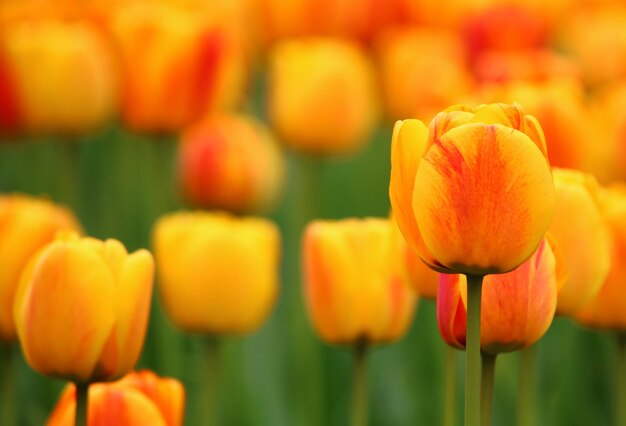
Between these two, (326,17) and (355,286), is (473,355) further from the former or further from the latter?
(326,17)

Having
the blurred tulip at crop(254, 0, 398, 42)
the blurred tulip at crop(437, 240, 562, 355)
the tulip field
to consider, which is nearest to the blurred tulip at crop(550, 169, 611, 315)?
the tulip field

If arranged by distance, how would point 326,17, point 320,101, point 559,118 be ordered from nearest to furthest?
point 559,118 < point 320,101 < point 326,17

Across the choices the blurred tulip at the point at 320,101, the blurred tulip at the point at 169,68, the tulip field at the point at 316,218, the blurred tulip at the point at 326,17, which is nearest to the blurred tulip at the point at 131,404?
the tulip field at the point at 316,218

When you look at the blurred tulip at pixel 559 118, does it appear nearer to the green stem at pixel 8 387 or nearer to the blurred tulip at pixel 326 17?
the green stem at pixel 8 387

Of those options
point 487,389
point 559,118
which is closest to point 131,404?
point 487,389

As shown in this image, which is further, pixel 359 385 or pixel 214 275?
pixel 214 275

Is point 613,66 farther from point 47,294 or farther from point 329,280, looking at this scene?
point 47,294

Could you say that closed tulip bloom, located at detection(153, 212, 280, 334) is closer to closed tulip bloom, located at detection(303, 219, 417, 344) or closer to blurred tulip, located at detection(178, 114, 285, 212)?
closed tulip bloom, located at detection(303, 219, 417, 344)
